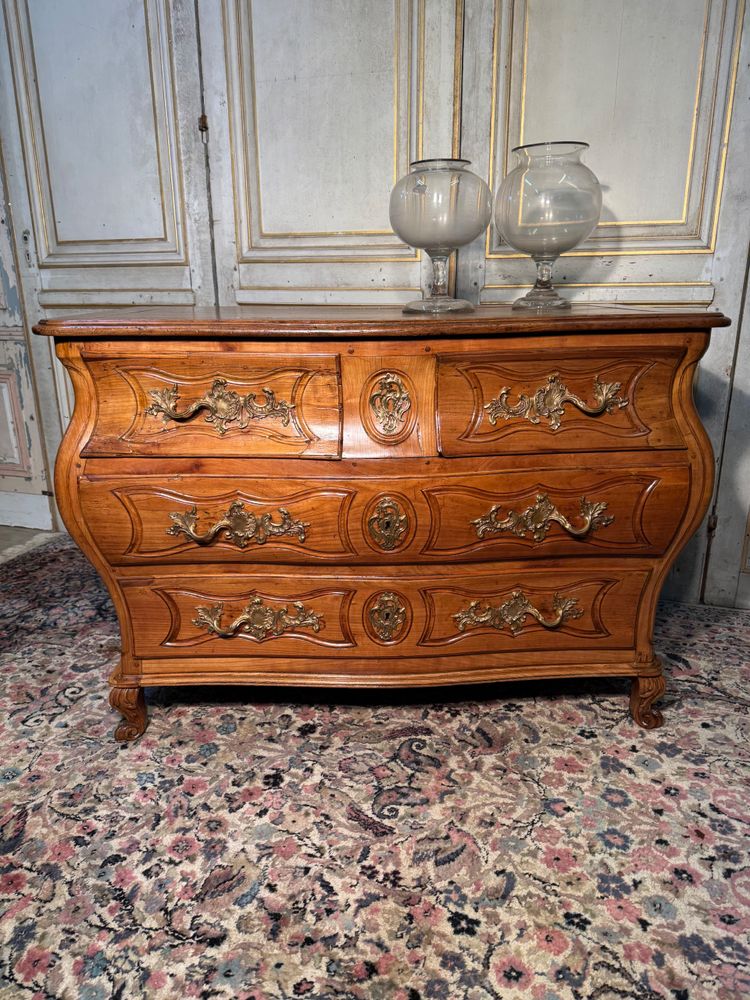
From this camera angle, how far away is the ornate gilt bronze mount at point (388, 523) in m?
1.56

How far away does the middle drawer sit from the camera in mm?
1565

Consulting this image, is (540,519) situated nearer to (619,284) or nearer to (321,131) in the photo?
(619,284)

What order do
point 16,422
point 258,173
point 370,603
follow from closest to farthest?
point 370,603 → point 258,173 → point 16,422

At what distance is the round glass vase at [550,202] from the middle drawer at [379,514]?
60 centimetres

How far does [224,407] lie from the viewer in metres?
1.56

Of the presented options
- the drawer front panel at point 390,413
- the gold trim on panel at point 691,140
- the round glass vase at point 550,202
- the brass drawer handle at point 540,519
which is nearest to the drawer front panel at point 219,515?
the drawer front panel at point 390,413

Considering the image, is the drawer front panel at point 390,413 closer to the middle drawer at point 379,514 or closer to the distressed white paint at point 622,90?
the middle drawer at point 379,514

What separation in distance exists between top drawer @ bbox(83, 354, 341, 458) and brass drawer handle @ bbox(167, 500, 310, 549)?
0.14 metres

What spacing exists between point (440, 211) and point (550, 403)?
0.67 m

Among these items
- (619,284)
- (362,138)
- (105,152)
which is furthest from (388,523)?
(105,152)

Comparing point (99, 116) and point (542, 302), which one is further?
point (99, 116)

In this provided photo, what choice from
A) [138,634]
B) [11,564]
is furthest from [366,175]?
[11,564]

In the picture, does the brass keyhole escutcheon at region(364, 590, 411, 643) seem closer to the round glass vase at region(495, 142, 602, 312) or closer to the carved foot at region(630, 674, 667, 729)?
the carved foot at region(630, 674, 667, 729)

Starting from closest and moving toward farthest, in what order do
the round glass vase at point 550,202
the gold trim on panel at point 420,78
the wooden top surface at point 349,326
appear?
1. the wooden top surface at point 349,326
2. the round glass vase at point 550,202
3. the gold trim on panel at point 420,78
